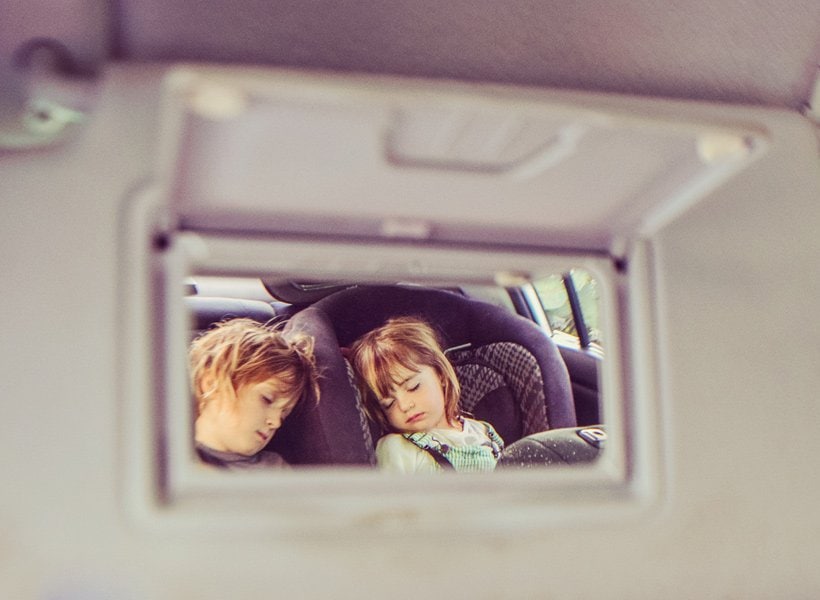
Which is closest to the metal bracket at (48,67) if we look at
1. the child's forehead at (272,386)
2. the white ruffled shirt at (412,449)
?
the child's forehead at (272,386)

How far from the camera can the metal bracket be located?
59 centimetres

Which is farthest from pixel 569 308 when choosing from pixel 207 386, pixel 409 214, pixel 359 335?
pixel 409 214

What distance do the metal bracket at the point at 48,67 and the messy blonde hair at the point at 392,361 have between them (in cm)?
120

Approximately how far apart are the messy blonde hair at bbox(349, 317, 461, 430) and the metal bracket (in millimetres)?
1201

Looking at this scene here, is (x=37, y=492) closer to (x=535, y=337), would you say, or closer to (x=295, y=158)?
A: (x=295, y=158)

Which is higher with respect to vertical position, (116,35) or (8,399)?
(116,35)

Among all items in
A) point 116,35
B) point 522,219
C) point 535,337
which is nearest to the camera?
point 116,35

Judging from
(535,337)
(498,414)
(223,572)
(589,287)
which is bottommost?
(223,572)

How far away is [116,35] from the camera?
0.62 meters

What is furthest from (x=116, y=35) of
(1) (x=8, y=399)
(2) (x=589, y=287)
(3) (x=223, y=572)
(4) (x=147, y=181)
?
(2) (x=589, y=287)

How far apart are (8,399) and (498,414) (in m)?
1.33

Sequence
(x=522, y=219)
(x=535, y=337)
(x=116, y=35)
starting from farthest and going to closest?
(x=535, y=337) → (x=522, y=219) → (x=116, y=35)

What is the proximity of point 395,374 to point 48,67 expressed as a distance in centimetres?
126

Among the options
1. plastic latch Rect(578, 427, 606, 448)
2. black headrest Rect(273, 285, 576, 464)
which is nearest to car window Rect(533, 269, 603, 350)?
black headrest Rect(273, 285, 576, 464)
